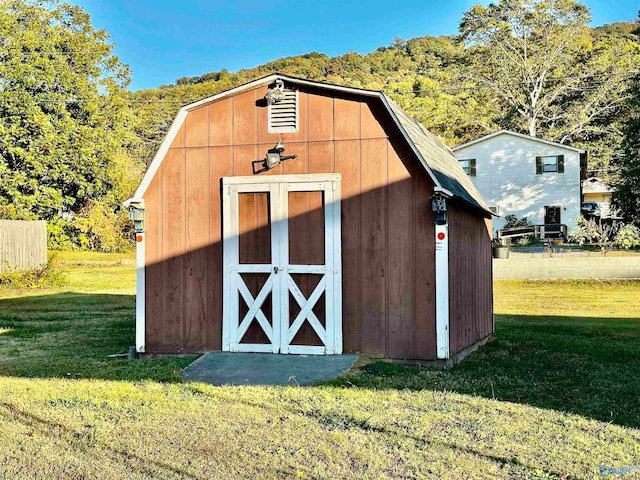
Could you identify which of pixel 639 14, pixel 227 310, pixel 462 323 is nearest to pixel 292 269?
pixel 227 310

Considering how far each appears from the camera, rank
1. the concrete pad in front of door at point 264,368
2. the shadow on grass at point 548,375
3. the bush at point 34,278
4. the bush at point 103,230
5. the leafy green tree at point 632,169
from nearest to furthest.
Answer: the shadow on grass at point 548,375
the concrete pad in front of door at point 264,368
the bush at point 34,278
the leafy green tree at point 632,169
the bush at point 103,230

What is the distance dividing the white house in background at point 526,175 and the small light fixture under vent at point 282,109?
2486 cm

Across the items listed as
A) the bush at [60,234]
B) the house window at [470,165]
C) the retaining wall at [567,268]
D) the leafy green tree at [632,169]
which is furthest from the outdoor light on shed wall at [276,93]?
→ the house window at [470,165]

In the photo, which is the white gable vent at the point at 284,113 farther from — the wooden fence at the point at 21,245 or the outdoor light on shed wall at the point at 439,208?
the wooden fence at the point at 21,245

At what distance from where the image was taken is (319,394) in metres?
5.51

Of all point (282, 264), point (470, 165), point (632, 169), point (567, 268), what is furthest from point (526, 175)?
point (282, 264)

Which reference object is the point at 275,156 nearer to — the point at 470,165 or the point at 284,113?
the point at 284,113

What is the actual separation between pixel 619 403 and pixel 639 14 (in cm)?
4108

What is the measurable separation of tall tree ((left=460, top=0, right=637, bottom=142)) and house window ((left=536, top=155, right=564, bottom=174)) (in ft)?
25.1

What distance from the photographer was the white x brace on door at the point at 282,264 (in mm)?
7059

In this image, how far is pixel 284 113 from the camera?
285 inches

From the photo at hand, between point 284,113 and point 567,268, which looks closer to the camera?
point 284,113

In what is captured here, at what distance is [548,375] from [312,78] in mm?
28765

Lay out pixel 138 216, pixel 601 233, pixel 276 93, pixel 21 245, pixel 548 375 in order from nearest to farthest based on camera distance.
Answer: pixel 548 375 < pixel 276 93 < pixel 138 216 < pixel 21 245 < pixel 601 233
